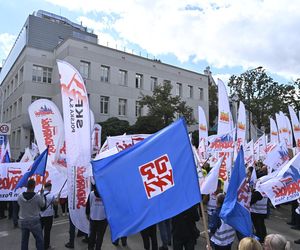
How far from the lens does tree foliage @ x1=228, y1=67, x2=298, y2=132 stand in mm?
43594

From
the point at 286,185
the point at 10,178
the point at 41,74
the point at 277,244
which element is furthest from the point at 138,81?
the point at 277,244

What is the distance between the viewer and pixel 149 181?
14.1ft

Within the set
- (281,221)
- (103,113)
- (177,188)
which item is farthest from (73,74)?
(103,113)

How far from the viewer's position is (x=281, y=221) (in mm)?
11023

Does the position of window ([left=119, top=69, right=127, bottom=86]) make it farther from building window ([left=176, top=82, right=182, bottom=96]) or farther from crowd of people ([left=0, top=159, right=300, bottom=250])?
crowd of people ([left=0, top=159, right=300, bottom=250])

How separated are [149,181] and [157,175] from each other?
0.42 feet

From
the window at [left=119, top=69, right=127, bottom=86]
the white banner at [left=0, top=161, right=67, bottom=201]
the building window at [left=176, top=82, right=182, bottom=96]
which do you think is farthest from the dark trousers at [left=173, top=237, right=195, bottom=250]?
the building window at [left=176, top=82, right=182, bottom=96]

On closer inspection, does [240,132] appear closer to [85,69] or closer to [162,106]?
[162,106]

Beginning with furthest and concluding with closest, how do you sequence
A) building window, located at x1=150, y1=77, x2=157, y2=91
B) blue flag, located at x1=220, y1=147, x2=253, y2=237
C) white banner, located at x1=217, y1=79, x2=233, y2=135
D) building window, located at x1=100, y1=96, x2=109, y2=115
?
building window, located at x1=150, y1=77, x2=157, y2=91 < building window, located at x1=100, y1=96, x2=109, y2=115 < white banner, located at x1=217, y1=79, x2=233, y2=135 < blue flag, located at x1=220, y1=147, x2=253, y2=237

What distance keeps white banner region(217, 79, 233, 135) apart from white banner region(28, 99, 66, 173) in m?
4.77

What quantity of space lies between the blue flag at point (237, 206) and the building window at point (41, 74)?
1242 inches

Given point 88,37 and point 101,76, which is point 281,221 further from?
point 88,37

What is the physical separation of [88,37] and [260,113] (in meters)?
24.7

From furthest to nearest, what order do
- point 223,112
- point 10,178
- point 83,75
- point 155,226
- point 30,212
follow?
point 83,75 < point 223,112 < point 10,178 < point 155,226 < point 30,212
